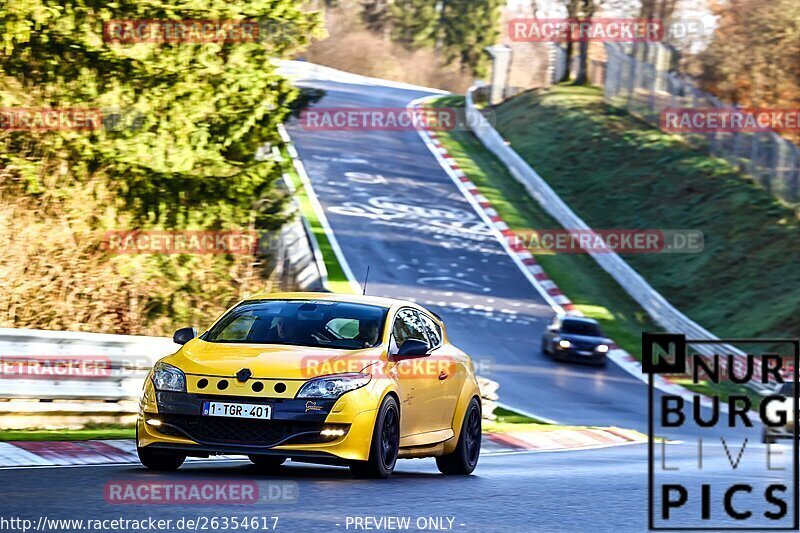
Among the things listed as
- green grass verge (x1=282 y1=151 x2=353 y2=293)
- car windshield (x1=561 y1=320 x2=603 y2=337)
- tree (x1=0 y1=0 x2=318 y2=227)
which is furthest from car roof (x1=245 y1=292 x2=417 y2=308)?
car windshield (x1=561 y1=320 x2=603 y2=337)

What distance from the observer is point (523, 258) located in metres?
41.8

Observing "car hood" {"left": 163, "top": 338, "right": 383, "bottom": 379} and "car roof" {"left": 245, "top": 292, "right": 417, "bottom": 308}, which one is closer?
"car hood" {"left": 163, "top": 338, "right": 383, "bottom": 379}

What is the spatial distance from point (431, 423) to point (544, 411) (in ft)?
49.6

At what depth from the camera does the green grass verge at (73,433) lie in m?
13.2

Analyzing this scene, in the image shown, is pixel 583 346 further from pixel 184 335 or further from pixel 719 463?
pixel 184 335

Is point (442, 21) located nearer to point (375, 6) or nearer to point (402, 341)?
point (375, 6)

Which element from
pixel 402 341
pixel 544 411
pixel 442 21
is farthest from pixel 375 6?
pixel 402 341

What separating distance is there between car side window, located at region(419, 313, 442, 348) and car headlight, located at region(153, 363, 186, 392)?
2832 mm

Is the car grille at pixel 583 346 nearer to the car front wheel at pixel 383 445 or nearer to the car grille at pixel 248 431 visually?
the car front wheel at pixel 383 445

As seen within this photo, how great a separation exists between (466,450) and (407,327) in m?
1.44

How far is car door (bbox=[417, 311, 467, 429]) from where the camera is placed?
40.1ft

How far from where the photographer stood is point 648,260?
141 ft

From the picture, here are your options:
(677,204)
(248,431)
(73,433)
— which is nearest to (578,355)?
(677,204)

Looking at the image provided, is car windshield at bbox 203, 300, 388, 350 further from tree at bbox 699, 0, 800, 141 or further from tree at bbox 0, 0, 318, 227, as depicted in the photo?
tree at bbox 699, 0, 800, 141
